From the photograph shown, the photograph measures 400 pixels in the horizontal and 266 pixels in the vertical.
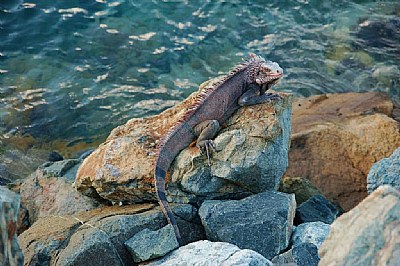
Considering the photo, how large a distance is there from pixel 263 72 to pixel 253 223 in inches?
69.8

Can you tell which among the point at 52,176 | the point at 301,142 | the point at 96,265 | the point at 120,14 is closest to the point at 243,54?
the point at 120,14

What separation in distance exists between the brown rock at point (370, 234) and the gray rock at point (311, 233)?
7.31 ft

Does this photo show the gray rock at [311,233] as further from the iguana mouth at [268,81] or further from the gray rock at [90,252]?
the gray rock at [90,252]

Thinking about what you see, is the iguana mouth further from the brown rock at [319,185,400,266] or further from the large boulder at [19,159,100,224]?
the brown rock at [319,185,400,266]

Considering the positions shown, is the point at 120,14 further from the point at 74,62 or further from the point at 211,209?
the point at 211,209

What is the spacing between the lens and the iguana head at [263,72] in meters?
6.34

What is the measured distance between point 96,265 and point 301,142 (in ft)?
12.6

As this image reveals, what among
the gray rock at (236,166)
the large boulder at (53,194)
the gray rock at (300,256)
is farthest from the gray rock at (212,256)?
the large boulder at (53,194)

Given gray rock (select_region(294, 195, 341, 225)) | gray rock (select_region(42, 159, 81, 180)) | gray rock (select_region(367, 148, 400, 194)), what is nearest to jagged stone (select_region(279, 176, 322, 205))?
gray rock (select_region(294, 195, 341, 225))

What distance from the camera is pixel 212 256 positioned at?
457cm

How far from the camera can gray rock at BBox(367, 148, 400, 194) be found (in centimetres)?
555

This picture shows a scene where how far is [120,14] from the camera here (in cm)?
1256

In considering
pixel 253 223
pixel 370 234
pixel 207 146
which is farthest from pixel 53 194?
pixel 370 234

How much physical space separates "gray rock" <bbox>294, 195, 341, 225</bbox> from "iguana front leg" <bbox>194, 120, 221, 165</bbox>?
1.24m
